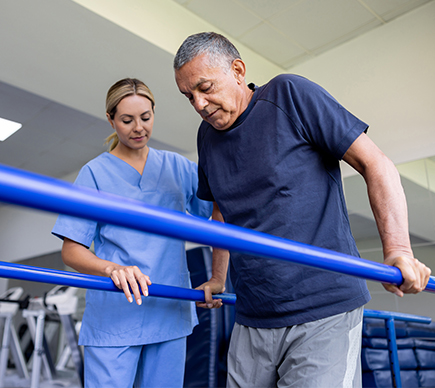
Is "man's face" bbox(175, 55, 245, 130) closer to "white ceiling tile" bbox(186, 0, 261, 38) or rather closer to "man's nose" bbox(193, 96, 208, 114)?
"man's nose" bbox(193, 96, 208, 114)

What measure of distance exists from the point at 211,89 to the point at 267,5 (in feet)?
9.45

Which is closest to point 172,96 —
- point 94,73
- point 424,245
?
point 94,73

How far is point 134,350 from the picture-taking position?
143 centimetres

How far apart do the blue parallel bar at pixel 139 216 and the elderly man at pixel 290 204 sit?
28 cm

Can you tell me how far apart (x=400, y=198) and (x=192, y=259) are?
2.50m

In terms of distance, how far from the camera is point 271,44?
429 cm

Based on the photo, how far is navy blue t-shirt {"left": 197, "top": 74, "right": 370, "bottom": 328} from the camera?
3.50 feet

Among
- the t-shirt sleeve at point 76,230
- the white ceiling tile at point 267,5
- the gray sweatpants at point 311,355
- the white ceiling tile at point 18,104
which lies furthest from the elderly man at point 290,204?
the white ceiling tile at point 18,104

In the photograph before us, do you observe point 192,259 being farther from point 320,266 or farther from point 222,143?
point 320,266

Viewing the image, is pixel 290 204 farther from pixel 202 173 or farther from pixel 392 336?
pixel 392 336

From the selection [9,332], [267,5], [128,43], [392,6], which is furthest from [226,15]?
[9,332]

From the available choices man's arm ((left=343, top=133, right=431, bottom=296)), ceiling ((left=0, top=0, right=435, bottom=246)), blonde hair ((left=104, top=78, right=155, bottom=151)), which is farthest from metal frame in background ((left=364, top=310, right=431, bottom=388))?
ceiling ((left=0, top=0, right=435, bottom=246))

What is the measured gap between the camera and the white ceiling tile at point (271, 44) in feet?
13.5

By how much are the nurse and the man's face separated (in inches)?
16.8
